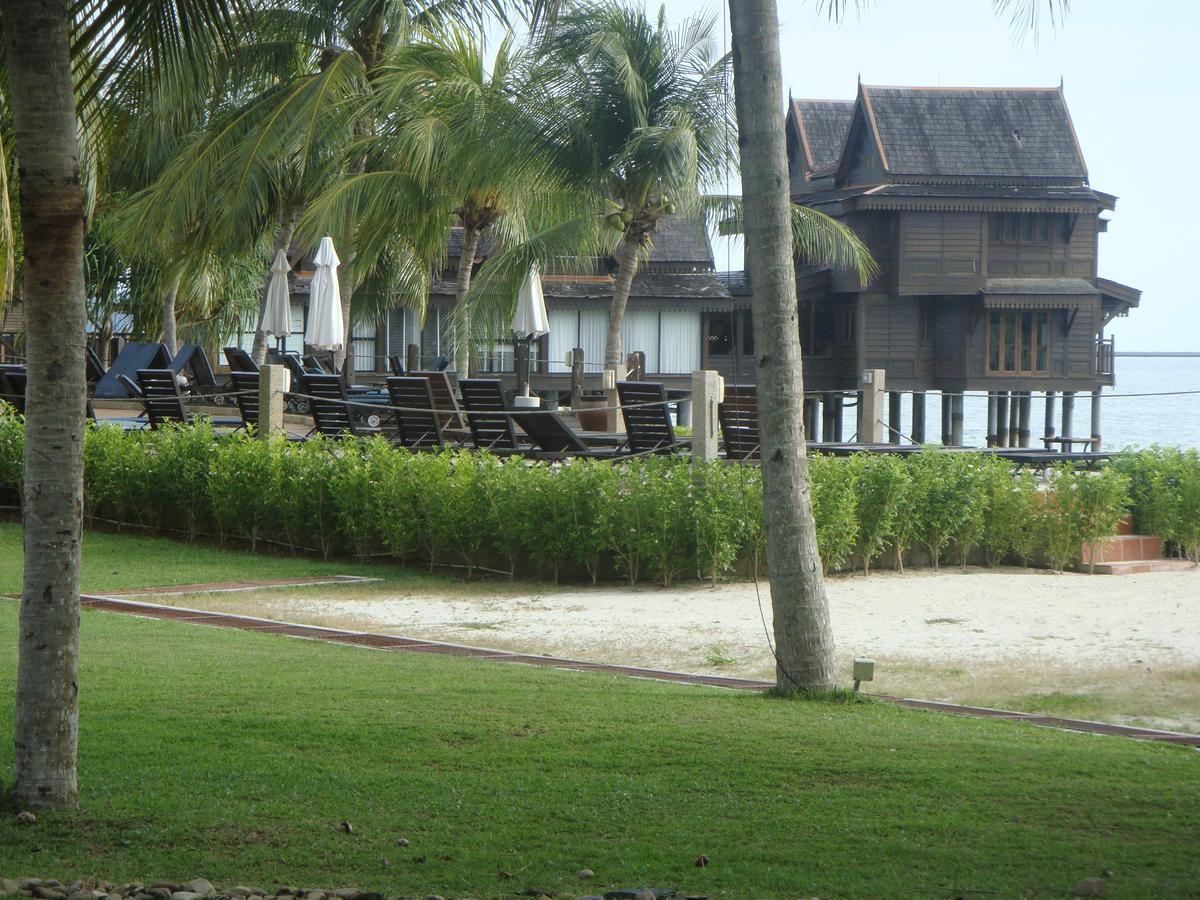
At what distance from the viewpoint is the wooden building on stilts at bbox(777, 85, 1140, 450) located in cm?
3800

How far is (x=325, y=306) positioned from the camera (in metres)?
21.3

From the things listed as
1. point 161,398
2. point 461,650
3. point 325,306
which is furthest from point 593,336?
point 461,650

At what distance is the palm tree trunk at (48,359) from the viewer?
409 centimetres

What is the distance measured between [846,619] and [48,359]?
6.52 meters

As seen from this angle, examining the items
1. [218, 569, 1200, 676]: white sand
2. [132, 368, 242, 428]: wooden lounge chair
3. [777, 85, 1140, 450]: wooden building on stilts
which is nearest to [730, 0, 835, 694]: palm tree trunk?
[218, 569, 1200, 676]: white sand

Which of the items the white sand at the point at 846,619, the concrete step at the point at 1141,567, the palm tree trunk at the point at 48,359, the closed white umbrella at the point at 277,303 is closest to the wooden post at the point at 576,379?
the closed white umbrella at the point at 277,303

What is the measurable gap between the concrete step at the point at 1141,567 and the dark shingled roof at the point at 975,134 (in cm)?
2633

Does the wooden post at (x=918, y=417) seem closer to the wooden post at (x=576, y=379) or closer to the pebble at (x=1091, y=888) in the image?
the wooden post at (x=576, y=379)

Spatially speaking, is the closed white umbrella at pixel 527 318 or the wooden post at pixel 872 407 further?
the closed white umbrella at pixel 527 318

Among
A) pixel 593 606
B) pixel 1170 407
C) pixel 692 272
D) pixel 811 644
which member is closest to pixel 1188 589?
pixel 593 606

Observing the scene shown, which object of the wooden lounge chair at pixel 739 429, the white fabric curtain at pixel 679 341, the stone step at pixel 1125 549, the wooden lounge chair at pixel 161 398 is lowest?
the stone step at pixel 1125 549

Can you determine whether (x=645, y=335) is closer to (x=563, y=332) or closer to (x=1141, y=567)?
(x=563, y=332)

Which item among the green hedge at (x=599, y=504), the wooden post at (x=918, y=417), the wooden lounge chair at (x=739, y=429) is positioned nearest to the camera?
the green hedge at (x=599, y=504)

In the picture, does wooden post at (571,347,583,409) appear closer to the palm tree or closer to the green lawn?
the palm tree
